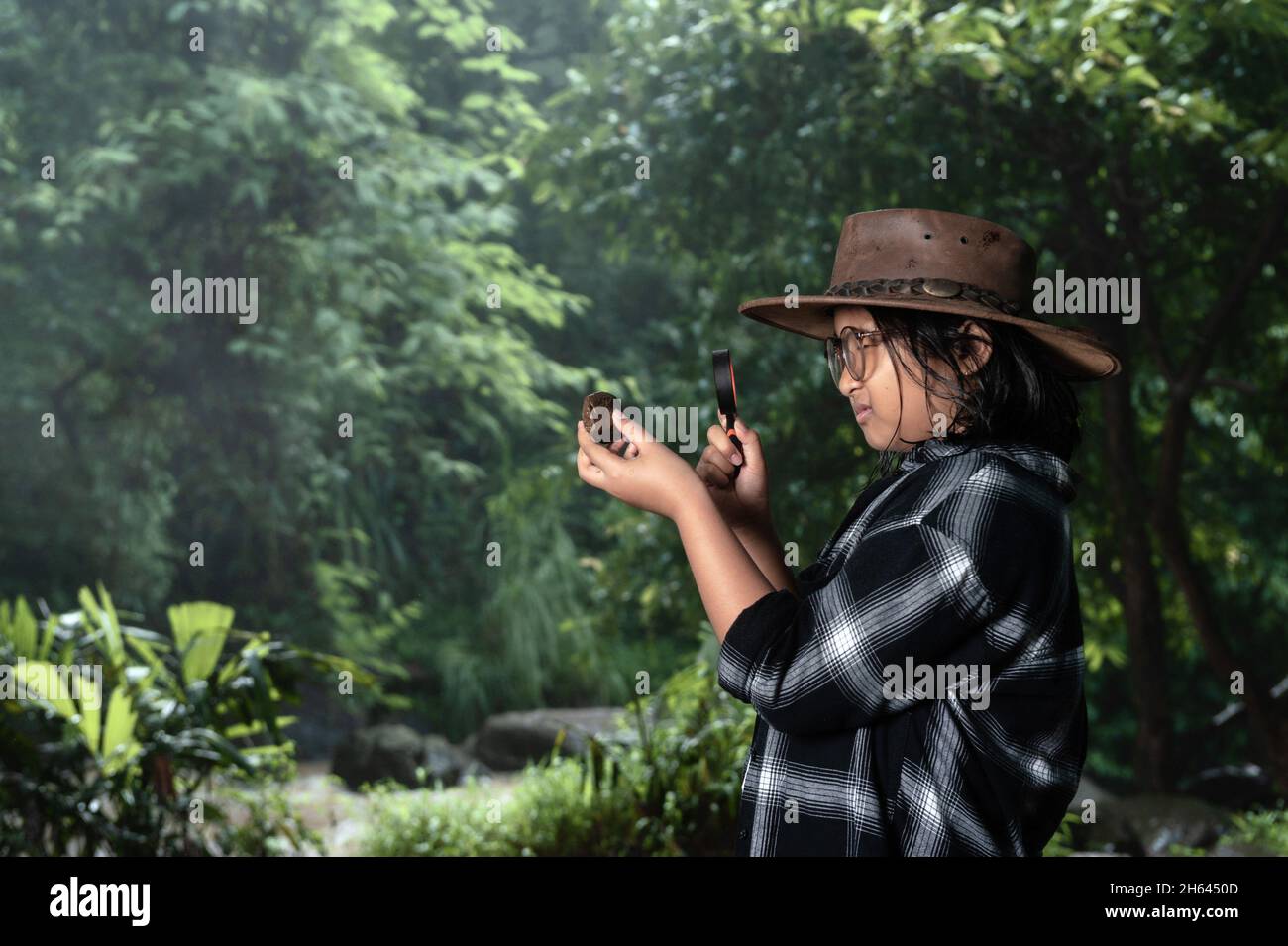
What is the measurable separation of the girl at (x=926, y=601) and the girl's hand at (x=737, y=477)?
4.4 inches

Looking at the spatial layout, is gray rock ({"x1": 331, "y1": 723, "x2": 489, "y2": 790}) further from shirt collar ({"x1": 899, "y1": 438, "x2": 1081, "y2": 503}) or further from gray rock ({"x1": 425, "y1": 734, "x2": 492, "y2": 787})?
shirt collar ({"x1": 899, "y1": 438, "x2": 1081, "y2": 503})

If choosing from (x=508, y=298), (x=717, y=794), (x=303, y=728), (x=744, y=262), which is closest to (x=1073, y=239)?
(x=744, y=262)

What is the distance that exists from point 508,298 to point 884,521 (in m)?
4.89

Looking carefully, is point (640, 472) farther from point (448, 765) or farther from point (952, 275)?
point (448, 765)

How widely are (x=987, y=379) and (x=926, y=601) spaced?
0.23 metres

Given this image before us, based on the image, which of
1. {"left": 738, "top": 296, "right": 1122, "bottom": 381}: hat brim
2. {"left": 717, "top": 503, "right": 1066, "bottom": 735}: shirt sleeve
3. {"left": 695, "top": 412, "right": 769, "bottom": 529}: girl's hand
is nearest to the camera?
{"left": 717, "top": 503, "right": 1066, "bottom": 735}: shirt sleeve

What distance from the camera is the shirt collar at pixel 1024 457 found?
981 millimetres

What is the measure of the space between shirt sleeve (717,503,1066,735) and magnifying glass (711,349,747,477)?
0.64ft

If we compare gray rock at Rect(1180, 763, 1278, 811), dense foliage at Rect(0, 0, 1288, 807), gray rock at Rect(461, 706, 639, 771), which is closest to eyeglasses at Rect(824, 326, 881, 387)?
dense foliage at Rect(0, 0, 1288, 807)

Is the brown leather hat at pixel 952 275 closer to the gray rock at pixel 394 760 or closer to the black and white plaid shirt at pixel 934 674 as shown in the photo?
the black and white plaid shirt at pixel 934 674

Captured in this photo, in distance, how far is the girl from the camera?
35.6 inches

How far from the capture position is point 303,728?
5.60 meters

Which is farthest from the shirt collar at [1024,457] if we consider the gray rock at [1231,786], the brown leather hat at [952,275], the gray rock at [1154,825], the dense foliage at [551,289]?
the gray rock at [1231,786]

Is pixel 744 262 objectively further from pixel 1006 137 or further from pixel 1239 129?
pixel 1239 129
